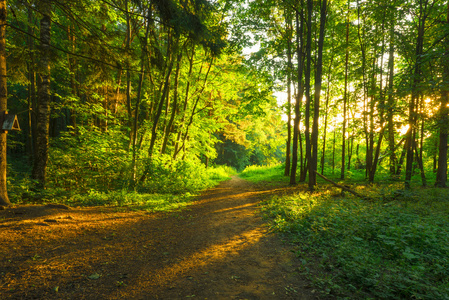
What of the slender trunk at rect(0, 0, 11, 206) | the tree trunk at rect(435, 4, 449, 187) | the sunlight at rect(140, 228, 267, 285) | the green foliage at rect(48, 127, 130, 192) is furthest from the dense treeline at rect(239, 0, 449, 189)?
the slender trunk at rect(0, 0, 11, 206)

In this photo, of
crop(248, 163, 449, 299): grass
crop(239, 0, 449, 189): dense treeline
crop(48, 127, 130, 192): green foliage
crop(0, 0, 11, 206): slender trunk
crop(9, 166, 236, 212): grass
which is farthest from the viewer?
crop(239, 0, 449, 189): dense treeline

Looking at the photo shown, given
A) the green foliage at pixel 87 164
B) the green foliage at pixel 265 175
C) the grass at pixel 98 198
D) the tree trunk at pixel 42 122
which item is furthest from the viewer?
the green foliage at pixel 265 175

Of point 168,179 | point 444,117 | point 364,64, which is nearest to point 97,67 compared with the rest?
point 168,179

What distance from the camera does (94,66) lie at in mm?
6961

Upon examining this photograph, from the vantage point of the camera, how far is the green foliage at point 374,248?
2.60 metres

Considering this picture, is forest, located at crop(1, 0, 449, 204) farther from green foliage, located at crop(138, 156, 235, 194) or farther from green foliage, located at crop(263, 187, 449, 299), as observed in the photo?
green foliage, located at crop(263, 187, 449, 299)

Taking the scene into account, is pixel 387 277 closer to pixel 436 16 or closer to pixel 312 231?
pixel 312 231

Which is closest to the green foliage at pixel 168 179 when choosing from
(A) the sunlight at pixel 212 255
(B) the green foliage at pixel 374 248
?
(B) the green foliage at pixel 374 248

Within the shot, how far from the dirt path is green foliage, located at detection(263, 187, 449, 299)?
1.84 feet

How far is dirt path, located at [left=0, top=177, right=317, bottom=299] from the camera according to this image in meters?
2.71

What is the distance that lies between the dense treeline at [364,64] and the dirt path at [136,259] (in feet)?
22.9

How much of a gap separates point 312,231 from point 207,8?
9.07m

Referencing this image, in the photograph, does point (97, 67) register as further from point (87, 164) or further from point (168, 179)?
point (168, 179)

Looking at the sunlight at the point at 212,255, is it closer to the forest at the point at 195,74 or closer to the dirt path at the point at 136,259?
the dirt path at the point at 136,259
